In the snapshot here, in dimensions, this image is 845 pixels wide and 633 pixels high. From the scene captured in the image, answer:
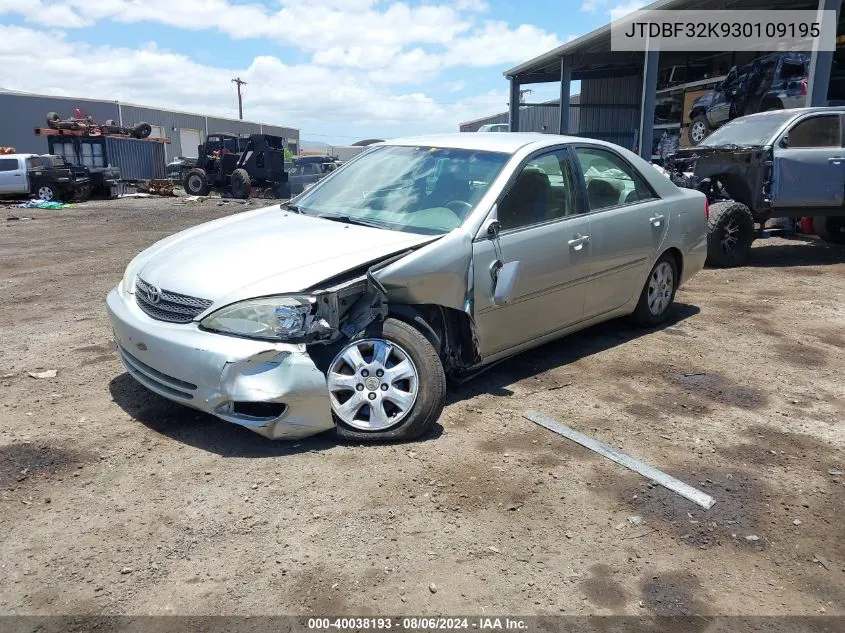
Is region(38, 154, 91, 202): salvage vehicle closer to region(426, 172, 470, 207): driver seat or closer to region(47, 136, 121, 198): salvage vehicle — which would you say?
region(47, 136, 121, 198): salvage vehicle

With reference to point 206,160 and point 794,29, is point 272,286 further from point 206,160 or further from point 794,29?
point 206,160

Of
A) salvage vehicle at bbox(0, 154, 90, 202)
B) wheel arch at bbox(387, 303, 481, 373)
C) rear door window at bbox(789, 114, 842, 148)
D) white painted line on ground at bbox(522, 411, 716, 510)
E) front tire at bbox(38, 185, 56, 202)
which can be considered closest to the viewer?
white painted line on ground at bbox(522, 411, 716, 510)

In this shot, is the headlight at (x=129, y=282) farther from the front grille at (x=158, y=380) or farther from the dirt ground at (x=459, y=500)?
the dirt ground at (x=459, y=500)

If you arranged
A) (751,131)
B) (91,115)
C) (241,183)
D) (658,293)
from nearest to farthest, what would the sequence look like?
(658,293)
(751,131)
(241,183)
(91,115)

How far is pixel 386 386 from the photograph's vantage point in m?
3.46

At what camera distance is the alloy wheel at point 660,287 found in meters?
5.46

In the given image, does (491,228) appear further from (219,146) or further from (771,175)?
(219,146)

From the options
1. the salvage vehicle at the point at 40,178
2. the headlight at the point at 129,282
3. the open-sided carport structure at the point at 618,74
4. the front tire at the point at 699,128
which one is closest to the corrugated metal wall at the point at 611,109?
the open-sided carport structure at the point at 618,74

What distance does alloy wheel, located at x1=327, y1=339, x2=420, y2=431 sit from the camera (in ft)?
11.2

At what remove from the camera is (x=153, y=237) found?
12422 millimetres

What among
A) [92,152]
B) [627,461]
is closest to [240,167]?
[92,152]

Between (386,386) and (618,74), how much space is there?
28.7 meters

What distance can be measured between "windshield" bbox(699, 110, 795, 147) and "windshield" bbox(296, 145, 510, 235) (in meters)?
5.90

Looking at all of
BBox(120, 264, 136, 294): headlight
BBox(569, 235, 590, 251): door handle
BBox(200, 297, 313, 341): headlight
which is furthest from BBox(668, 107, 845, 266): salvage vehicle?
BBox(120, 264, 136, 294): headlight
